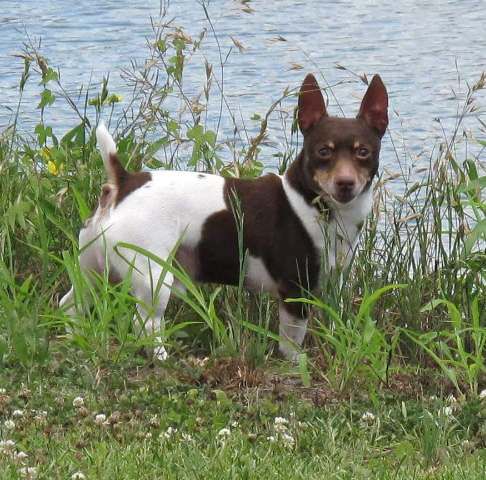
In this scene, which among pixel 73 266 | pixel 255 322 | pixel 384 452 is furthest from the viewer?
pixel 255 322

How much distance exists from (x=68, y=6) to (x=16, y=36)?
165 centimetres

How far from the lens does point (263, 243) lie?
257 inches

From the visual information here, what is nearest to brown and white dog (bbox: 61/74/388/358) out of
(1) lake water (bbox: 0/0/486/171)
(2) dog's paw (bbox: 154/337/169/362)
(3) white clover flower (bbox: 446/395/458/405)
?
(2) dog's paw (bbox: 154/337/169/362)

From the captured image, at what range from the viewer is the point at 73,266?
590cm

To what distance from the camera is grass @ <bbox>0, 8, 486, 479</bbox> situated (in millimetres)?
4855

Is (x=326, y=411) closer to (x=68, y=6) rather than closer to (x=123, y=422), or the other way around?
(x=123, y=422)

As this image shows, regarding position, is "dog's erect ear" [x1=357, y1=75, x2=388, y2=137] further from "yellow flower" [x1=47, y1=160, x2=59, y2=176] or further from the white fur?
"yellow flower" [x1=47, y1=160, x2=59, y2=176]

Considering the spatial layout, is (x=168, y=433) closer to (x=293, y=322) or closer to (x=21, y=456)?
(x=21, y=456)

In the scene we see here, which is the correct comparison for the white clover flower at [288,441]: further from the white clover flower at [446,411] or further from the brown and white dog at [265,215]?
the brown and white dog at [265,215]

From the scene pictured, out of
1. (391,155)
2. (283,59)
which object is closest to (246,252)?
(391,155)

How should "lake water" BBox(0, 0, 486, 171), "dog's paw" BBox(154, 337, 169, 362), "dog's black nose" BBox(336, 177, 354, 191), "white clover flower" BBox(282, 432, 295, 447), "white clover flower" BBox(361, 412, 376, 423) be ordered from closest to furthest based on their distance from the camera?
"white clover flower" BBox(282, 432, 295, 447) < "white clover flower" BBox(361, 412, 376, 423) < "dog's paw" BBox(154, 337, 169, 362) < "dog's black nose" BBox(336, 177, 354, 191) < "lake water" BBox(0, 0, 486, 171)

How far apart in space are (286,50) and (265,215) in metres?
6.78

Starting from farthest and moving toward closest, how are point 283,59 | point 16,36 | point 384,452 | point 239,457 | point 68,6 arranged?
1. point 68,6
2. point 16,36
3. point 283,59
4. point 384,452
5. point 239,457

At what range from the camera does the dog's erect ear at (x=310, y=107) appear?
6.46 meters
